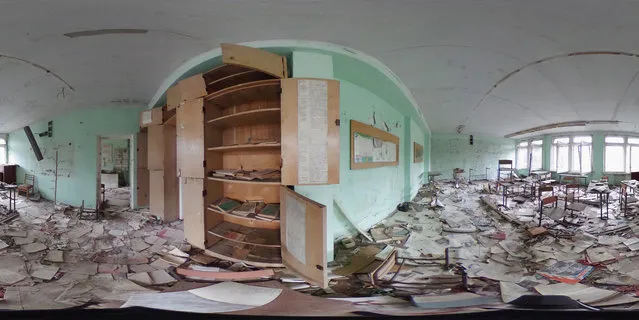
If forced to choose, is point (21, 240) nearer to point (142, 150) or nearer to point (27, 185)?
point (27, 185)

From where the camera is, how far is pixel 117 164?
61.9 inches

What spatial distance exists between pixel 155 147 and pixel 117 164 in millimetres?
262

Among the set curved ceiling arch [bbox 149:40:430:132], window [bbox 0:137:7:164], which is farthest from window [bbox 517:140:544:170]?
window [bbox 0:137:7:164]

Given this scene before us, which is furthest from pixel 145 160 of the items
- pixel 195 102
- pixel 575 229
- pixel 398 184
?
pixel 575 229

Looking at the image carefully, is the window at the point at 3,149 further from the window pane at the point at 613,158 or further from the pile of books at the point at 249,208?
the window pane at the point at 613,158

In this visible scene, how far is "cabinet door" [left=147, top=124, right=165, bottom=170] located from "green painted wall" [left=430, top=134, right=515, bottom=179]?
925cm

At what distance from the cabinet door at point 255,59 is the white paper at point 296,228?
88 cm

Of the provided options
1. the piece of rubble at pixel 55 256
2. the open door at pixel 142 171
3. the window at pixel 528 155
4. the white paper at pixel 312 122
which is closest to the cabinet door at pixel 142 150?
the open door at pixel 142 171

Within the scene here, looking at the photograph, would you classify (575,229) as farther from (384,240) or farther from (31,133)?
(31,133)

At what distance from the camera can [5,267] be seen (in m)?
1.44

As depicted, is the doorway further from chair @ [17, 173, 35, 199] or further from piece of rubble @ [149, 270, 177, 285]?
chair @ [17, 173, 35, 199]

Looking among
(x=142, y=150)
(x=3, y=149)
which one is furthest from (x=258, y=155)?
(x=3, y=149)

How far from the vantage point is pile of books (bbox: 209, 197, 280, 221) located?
1798 millimetres

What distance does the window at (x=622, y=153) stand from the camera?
1.38m
